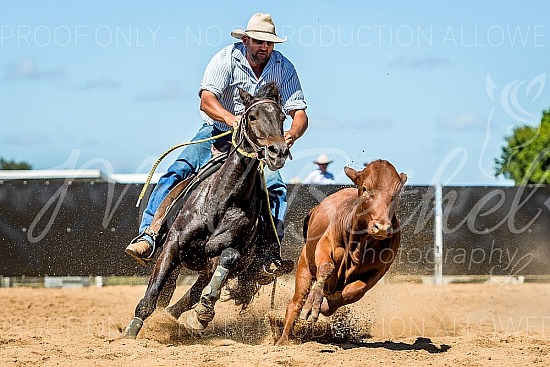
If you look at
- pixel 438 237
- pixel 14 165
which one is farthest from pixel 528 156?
pixel 14 165

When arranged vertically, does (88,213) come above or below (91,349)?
above

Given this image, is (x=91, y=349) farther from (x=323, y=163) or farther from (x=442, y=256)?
(x=323, y=163)

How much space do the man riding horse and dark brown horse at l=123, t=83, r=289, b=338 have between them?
292 mm

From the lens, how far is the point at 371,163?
5.67 m

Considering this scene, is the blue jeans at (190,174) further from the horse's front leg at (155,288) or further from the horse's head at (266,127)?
the horse's head at (266,127)

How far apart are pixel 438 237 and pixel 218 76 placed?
660cm

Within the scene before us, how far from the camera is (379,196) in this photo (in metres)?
5.49

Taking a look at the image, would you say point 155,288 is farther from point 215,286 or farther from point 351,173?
point 351,173

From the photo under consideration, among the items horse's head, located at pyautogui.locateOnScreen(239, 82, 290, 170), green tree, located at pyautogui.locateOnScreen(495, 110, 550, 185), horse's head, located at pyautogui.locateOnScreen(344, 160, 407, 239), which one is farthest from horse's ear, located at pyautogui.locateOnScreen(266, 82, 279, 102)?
green tree, located at pyautogui.locateOnScreen(495, 110, 550, 185)

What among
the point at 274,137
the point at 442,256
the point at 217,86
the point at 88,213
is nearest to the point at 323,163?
the point at 442,256

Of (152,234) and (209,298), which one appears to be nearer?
(209,298)

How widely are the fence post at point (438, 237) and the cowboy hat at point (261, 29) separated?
641 cm

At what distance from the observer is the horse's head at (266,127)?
538 centimetres

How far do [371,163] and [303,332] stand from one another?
4.91 ft
